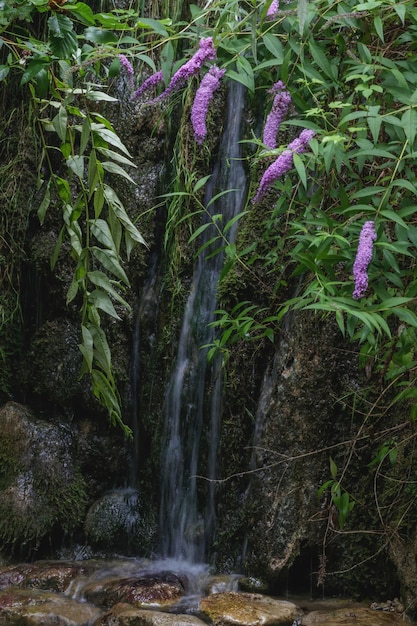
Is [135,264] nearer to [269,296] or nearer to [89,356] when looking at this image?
[269,296]

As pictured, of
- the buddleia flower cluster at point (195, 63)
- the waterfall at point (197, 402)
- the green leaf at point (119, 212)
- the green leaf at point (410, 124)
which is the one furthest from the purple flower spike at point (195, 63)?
the waterfall at point (197, 402)

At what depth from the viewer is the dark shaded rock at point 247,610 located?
326cm

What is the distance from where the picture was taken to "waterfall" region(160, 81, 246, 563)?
4.33 metres

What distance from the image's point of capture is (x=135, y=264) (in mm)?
4871

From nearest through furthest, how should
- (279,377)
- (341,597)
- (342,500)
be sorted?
(342,500) → (341,597) → (279,377)

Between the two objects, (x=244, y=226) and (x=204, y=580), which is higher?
(x=244, y=226)

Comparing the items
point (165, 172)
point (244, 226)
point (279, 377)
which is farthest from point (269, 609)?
point (165, 172)

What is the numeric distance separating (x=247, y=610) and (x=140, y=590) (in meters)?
0.58

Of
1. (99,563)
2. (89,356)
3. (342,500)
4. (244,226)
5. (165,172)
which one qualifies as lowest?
(99,563)

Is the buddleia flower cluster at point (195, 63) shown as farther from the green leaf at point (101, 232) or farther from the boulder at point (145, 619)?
the boulder at point (145, 619)

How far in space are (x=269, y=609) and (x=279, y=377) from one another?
1.05 m

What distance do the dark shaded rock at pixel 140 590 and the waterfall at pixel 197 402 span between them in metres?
0.44

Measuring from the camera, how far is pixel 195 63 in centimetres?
252

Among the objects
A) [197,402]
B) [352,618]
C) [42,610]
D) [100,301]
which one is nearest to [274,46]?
[100,301]
